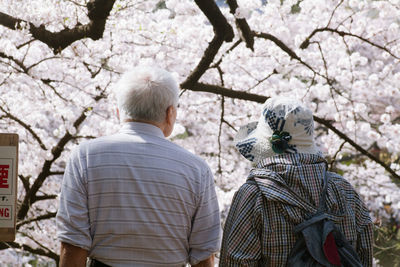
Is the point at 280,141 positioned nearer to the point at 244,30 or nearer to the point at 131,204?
the point at 131,204

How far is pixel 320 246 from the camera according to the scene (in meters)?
1.69

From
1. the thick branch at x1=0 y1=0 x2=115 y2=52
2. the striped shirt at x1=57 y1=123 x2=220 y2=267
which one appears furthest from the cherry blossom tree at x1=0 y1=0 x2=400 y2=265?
the striped shirt at x1=57 y1=123 x2=220 y2=267

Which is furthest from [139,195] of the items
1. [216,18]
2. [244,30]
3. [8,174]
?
[244,30]

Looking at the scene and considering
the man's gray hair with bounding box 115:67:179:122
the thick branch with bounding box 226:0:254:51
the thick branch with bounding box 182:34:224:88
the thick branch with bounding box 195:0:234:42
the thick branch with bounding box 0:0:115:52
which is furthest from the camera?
the thick branch with bounding box 226:0:254:51

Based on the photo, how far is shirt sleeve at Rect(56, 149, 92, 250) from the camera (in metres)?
1.72

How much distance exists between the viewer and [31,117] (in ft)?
18.6

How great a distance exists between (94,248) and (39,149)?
12.3ft

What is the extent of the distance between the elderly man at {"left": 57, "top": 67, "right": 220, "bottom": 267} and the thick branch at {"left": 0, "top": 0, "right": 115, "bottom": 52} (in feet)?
4.77

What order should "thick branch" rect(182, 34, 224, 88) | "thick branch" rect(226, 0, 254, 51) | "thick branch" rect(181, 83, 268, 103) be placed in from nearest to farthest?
"thick branch" rect(182, 34, 224, 88)
"thick branch" rect(226, 0, 254, 51)
"thick branch" rect(181, 83, 268, 103)

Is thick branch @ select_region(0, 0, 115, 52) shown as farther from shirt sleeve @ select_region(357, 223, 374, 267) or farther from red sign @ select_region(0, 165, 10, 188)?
shirt sleeve @ select_region(357, 223, 374, 267)

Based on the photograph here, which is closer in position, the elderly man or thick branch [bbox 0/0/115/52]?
the elderly man

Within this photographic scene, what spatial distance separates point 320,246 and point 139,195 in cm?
62

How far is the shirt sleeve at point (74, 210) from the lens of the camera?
1.72 m

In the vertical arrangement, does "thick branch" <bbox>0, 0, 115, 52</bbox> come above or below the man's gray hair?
above
